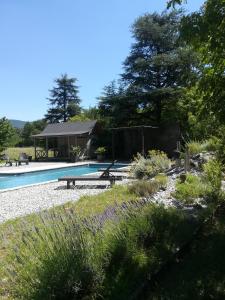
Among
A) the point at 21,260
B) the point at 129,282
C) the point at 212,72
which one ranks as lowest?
the point at 129,282

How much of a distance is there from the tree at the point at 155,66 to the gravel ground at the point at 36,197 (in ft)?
52.3

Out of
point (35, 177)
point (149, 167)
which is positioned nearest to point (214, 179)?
point (149, 167)

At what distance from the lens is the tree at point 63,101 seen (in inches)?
2293

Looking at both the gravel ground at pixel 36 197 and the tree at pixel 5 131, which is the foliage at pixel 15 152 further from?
the gravel ground at pixel 36 197

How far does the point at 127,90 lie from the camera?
2858 cm

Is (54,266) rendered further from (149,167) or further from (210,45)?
(149,167)

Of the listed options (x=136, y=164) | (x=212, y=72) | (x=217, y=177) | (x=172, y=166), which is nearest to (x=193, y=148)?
(x=172, y=166)

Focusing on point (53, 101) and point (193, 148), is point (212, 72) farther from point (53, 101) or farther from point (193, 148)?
point (53, 101)

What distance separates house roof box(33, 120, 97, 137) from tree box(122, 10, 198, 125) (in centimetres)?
425

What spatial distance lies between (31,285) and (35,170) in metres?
18.4

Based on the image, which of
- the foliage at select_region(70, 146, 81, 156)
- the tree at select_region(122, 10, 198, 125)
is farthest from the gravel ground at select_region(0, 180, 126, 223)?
the tree at select_region(122, 10, 198, 125)

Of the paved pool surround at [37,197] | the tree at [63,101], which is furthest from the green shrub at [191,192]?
the tree at [63,101]

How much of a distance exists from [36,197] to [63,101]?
4979cm

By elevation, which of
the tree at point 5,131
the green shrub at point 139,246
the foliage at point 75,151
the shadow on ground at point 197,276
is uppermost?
the tree at point 5,131
